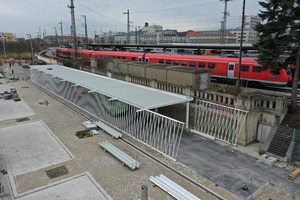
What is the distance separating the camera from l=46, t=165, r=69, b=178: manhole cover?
32.6ft

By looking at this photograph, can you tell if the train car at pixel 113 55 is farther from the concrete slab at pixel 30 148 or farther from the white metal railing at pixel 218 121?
the concrete slab at pixel 30 148

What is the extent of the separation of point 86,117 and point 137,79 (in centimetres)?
569

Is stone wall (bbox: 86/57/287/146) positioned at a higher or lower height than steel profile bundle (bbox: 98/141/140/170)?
higher

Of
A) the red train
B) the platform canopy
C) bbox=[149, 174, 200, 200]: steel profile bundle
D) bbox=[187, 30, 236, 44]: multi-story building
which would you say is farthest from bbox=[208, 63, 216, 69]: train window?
bbox=[187, 30, 236, 44]: multi-story building

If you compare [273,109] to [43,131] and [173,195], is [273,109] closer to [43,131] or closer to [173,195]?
[173,195]

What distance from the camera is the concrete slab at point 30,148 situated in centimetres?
1090

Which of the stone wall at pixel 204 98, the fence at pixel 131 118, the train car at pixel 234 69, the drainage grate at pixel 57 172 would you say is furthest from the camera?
the train car at pixel 234 69

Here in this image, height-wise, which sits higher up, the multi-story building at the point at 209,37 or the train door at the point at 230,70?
the multi-story building at the point at 209,37

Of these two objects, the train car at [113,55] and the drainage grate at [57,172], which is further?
the train car at [113,55]

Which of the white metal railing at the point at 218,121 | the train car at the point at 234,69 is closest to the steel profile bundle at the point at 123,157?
the white metal railing at the point at 218,121

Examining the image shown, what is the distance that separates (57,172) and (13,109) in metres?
13.6

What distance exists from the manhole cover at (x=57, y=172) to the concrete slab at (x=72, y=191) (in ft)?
2.23

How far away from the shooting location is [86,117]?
59.7ft

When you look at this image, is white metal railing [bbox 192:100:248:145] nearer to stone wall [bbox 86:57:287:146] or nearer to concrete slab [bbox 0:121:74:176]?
stone wall [bbox 86:57:287:146]
